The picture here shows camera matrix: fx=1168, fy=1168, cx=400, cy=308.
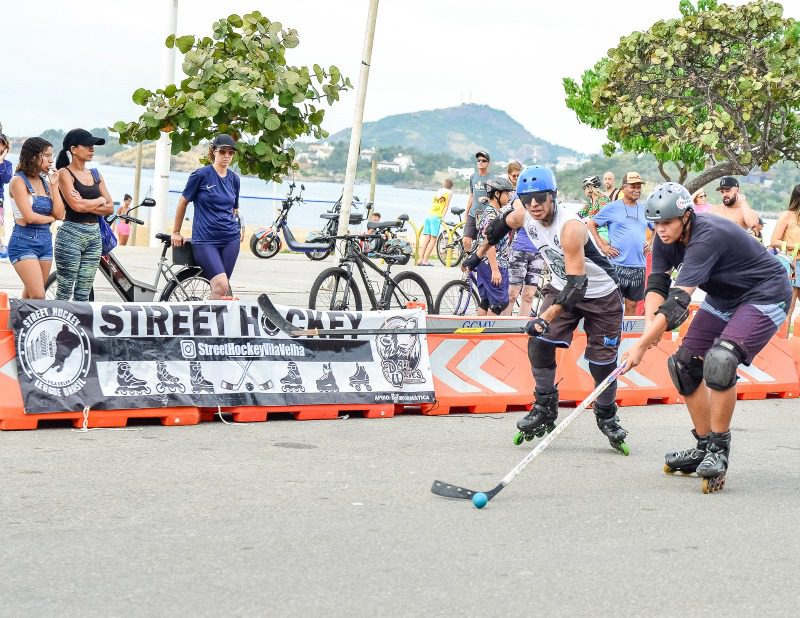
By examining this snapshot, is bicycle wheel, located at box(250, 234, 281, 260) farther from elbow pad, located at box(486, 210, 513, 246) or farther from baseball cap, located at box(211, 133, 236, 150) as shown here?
elbow pad, located at box(486, 210, 513, 246)

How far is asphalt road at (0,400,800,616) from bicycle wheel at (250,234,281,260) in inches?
619

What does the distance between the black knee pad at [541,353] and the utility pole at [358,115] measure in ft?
17.2

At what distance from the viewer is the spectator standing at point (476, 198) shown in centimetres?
1235

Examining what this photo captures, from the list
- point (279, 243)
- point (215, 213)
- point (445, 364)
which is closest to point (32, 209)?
point (215, 213)

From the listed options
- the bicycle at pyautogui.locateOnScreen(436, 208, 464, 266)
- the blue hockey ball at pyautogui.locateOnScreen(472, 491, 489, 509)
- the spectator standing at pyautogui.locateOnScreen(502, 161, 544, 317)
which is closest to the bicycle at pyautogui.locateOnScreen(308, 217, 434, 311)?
the spectator standing at pyautogui.locateOnScreen(502, 161, 544, 317)

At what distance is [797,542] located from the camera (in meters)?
5.71

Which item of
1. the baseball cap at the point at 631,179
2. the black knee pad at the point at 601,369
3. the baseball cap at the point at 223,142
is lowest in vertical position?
the black knee pad at the point at 601,369

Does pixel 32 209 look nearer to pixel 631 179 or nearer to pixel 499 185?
pixel 499 185

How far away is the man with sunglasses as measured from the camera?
300 inches

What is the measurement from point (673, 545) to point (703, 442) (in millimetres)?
1704

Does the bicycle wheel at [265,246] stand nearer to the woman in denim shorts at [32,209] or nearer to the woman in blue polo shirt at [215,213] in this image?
the woman in blue polo shirt at [215,213]

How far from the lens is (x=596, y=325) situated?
26.1 ft

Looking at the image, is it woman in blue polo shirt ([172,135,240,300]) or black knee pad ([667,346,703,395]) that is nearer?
black knee pad ([667,346,703,395])

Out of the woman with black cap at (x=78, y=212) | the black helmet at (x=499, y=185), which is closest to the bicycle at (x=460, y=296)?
the black helmet at (x=499, y=185)
